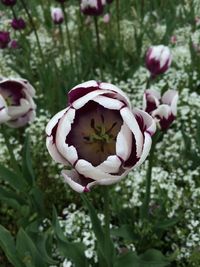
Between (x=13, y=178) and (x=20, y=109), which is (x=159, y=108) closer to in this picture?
(x=20, y=109)

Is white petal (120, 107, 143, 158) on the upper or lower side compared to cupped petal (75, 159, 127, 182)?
upper

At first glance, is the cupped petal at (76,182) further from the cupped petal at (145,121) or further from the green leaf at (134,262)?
the green leaf at (134,262)

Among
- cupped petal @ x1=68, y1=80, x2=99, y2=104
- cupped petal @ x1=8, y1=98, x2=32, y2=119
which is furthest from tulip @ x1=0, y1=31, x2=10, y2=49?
cupped petal @ x1=68, y1=80, x2=99, y2=104

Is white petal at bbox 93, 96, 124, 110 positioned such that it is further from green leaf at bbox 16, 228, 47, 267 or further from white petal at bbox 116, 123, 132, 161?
green leaf at bbox 16, 228, 47, 267

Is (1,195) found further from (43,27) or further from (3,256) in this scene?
(43,27)

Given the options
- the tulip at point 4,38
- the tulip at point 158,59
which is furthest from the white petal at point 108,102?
the tulip at point 4,38

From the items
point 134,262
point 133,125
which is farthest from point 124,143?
point 134,262
